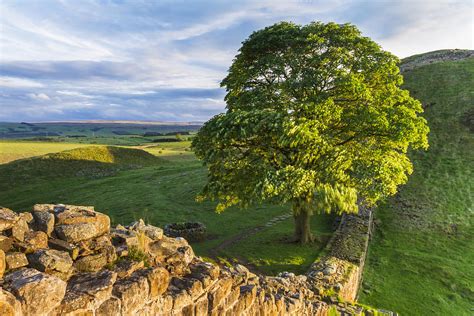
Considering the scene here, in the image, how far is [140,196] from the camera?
48.2 m

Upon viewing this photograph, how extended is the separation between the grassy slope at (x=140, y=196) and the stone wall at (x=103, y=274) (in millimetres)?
10368

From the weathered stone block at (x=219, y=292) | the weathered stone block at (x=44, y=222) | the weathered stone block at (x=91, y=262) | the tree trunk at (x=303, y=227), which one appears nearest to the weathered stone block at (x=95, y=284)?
the weathered stone block at (x=91, y=262)

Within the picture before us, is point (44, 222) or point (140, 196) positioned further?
point (140, 196)

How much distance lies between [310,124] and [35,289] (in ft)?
58.9

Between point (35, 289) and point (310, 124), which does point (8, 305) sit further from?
point (310, 124)

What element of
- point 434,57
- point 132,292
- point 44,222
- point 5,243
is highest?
point 434,57

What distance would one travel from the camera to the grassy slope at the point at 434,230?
80.6 feet

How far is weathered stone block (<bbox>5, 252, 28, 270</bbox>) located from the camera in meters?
8.66

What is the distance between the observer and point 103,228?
37.4 ft

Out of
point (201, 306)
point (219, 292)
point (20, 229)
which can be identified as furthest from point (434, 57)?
point (20, 229)

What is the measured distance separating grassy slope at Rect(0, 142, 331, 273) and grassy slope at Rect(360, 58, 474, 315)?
5507mm

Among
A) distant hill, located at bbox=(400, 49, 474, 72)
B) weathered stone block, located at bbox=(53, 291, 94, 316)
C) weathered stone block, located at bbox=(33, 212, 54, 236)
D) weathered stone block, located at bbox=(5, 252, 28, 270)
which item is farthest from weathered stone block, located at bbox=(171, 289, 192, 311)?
distant hill, located at bbox=(400, 49, 474, 72)

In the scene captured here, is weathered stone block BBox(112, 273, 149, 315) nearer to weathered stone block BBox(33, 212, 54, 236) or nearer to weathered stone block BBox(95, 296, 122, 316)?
weathered stone block BBox(95, 296, 122, 316)

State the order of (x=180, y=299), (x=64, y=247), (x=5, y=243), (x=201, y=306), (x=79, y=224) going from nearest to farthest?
(x=5, y=243) → (x=64, y=247) → (x=79, y=224) → (x=180, y=299) → (x=201, y=306)
